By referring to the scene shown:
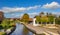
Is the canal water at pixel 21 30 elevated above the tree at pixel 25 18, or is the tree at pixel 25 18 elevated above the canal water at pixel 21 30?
the tree at pixel 25 18

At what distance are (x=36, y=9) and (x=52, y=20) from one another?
45 cm

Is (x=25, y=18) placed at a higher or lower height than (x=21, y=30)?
higher

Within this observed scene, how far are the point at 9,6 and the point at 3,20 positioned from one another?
349 mm

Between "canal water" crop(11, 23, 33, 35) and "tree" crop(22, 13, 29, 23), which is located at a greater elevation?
"tree" crop(22, 13, 29, 23)

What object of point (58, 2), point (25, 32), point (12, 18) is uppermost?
point (58, 2)

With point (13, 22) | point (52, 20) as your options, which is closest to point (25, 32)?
point (13, 22)

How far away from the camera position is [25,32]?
516cm

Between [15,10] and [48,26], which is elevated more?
[15,10]

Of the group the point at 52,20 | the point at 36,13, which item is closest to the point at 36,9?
the point at 36,13

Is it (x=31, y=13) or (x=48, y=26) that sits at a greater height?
(x=31, y=13)

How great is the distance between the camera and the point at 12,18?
5.11 meters

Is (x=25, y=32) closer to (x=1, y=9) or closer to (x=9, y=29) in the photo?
(x=9, y=29)

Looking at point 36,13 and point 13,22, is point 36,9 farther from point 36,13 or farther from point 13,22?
point 13,22

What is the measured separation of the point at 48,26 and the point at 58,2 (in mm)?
598
